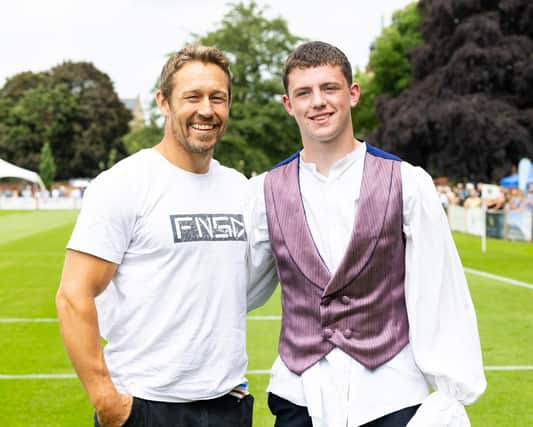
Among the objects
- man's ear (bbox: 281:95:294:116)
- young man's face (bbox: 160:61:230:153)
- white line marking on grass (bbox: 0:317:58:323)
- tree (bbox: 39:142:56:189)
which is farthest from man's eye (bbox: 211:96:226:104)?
tree (bbox: 39:142:56:189)

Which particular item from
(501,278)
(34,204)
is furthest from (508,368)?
(34,204)

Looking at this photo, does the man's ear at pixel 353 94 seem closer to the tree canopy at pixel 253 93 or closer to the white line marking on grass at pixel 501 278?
the white line marking on grass at pixel 501 278

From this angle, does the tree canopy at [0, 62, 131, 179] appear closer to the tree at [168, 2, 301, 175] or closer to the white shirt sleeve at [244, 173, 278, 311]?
Result: the tree at [168, 2, 301, 175]

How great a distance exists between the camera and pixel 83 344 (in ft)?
9.16

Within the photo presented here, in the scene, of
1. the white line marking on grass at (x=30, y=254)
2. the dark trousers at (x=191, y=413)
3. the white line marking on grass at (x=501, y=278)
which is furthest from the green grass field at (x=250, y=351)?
the dark trousers at (x=191, y=413)

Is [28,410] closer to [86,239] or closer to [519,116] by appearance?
[86,239]

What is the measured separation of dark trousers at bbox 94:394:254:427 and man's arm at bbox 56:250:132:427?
0.26 ft

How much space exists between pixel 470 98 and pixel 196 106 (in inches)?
1483

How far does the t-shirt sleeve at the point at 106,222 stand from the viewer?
2.81 metres

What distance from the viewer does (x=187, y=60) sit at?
306 cm

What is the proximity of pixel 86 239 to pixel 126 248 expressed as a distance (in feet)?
0.53

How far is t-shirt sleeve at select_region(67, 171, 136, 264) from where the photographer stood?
9.22 ft

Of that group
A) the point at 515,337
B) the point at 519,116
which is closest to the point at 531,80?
the point at 519,116

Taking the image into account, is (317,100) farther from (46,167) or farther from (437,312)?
(46,167)
